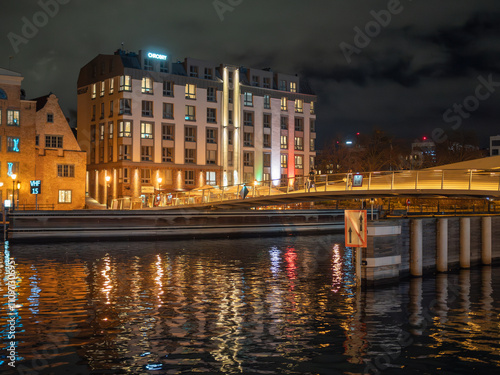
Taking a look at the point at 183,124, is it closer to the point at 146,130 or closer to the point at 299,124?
the point at 146,130

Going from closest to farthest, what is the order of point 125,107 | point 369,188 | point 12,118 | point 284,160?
point 369,188
point 12,118
point 125,107
point 284,160

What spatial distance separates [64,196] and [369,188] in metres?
45.6

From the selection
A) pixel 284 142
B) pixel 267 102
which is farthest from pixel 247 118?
pixel 284 142

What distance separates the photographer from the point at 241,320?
17.3 metres

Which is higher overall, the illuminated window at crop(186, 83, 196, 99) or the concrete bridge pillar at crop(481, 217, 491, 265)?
the illuminated window at crop(186, 83, 196, 99)

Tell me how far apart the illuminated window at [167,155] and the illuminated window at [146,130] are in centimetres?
279

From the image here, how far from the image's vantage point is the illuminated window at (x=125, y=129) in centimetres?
8094

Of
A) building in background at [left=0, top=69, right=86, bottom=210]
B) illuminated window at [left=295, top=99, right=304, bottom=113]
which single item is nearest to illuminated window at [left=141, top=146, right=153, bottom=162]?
building in background at [left=0, top=69, right=86, bottom=210]

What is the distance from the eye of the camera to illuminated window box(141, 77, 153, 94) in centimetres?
8244

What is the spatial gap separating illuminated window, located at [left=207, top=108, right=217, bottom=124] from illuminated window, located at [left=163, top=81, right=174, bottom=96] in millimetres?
6458

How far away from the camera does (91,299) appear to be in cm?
2084

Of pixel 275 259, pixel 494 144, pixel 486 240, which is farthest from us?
pixel 494 144

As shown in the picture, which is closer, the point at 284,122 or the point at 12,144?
the point at 12,144

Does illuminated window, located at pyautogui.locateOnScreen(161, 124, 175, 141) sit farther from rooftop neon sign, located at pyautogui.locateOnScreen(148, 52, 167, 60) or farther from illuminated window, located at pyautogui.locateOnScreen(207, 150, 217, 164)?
rooftop neon sign, located at pyautogui.locateOnScreen(148, 52, 167, 60)
